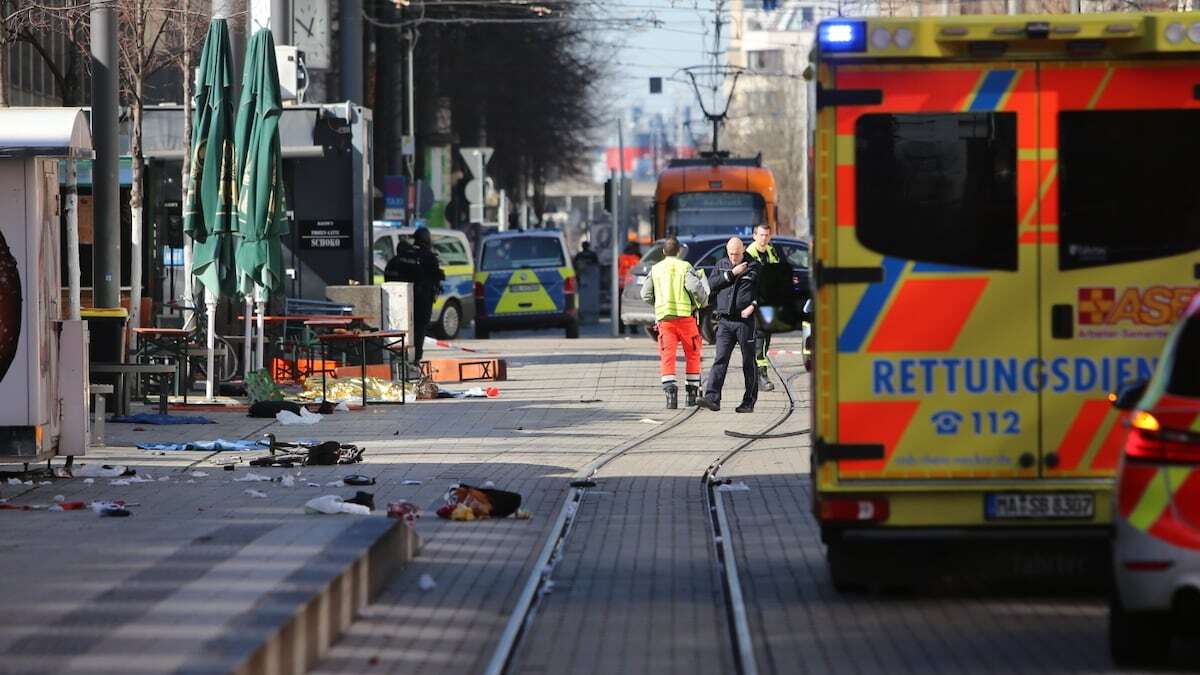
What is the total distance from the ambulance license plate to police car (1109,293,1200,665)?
1.43m

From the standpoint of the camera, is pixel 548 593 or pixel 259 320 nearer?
pixel 548 593

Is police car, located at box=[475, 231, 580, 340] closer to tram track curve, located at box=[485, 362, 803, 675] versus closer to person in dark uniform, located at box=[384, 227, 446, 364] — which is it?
person in dark uniform, located at box=[384, 227, 446, 364]

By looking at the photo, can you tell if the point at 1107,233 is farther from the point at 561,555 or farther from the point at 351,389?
the point at 351,389

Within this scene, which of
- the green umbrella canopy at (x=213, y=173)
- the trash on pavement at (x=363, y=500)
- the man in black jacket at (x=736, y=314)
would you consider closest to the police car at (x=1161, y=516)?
the trash on pavement at (x=363, y=500)

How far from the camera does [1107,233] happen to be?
9820mm

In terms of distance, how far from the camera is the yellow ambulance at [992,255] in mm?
9734

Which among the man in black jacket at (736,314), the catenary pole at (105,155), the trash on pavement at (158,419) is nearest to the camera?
the trash on pavement at (158,419)

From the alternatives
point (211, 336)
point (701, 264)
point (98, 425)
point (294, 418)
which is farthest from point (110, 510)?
point (701, 264)

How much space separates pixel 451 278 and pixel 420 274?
12.9m

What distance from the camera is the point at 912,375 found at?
9.79m

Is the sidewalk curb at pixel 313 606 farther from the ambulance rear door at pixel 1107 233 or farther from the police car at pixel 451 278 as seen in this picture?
the police car at pixel 451 278

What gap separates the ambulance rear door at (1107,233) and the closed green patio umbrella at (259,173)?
44.6 feet

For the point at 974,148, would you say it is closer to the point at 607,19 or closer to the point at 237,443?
the point at 237,443

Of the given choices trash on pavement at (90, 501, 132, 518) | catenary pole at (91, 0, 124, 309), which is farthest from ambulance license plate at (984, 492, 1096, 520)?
catenary pole at (91, 0, 124, 309)
